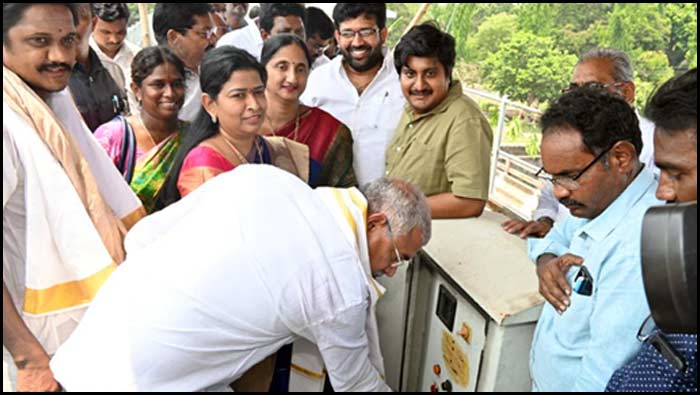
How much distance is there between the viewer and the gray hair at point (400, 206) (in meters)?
1.28

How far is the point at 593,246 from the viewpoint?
1.14 meters

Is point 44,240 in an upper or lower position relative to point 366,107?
lower

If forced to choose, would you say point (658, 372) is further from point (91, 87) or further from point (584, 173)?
point (91, 87)

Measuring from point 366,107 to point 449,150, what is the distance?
72 cm

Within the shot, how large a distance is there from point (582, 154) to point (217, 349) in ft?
3.12

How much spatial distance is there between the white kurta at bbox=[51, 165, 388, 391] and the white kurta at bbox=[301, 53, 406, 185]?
3.77 feet

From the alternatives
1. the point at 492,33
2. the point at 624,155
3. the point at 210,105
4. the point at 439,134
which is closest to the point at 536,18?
the point at 492,33

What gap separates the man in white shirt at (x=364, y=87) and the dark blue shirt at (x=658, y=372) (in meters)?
1.52

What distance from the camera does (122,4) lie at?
284 cm

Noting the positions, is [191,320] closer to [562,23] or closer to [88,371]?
[88,371]

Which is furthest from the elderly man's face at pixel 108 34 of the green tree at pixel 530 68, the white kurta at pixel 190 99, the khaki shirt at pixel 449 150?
the green tree at pixel 530 68

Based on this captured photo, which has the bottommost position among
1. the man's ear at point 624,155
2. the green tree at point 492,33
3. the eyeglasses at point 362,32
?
the green tree at point 492,33

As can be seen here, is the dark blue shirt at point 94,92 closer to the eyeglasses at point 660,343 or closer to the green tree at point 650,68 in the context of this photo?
the eyeglasses at point 660,343

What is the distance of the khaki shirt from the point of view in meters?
1.82
